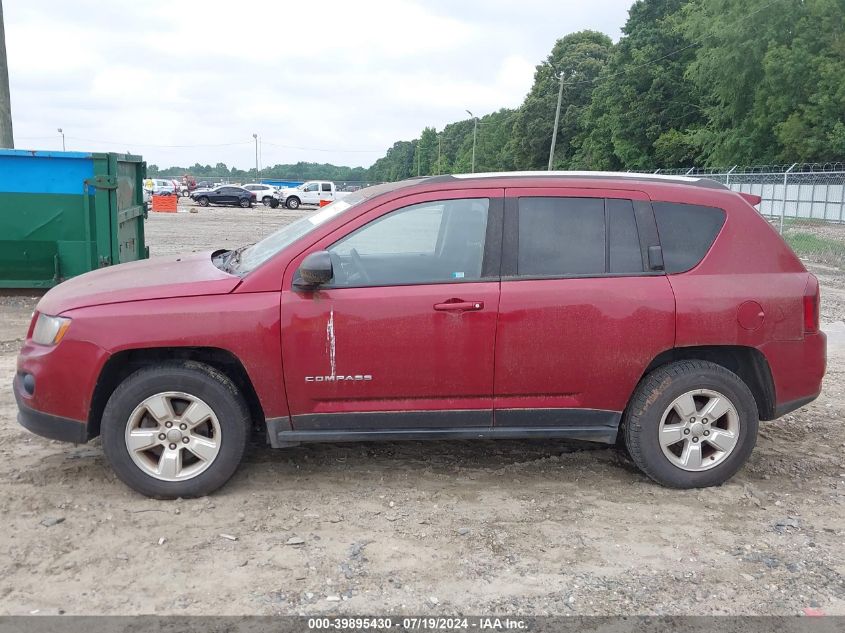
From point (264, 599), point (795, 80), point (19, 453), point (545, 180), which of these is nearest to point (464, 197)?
point (545, 180)

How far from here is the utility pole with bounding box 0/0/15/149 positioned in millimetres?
13391

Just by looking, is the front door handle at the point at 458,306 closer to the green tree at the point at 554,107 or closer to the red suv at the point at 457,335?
the red suv at the point at 457,335

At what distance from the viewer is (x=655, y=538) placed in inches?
164

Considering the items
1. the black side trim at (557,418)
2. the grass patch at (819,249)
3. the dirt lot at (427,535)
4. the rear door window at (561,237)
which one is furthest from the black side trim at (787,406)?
the grass patch at (819,249)

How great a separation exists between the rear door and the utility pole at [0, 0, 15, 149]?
11737mm

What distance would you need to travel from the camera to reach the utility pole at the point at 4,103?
13391mm

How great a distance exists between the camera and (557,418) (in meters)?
4.65

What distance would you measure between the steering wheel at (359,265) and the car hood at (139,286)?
633 mm

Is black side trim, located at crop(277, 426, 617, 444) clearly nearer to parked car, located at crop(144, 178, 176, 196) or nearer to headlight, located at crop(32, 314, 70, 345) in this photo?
headlight, located at crop(32, 314, 70, 345)

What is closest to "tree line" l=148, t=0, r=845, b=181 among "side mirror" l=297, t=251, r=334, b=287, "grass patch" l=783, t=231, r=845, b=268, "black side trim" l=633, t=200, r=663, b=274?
"grass patch" l=783, t=231, r=845, b=268

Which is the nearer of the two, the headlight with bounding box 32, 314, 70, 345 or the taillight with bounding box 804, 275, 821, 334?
the headlight with bounding box 32, 314, 70, 345

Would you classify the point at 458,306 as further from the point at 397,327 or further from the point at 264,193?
the point at 264,193

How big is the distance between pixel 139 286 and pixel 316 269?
3.34ft

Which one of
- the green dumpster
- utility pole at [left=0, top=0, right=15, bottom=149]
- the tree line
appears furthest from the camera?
the tree line
